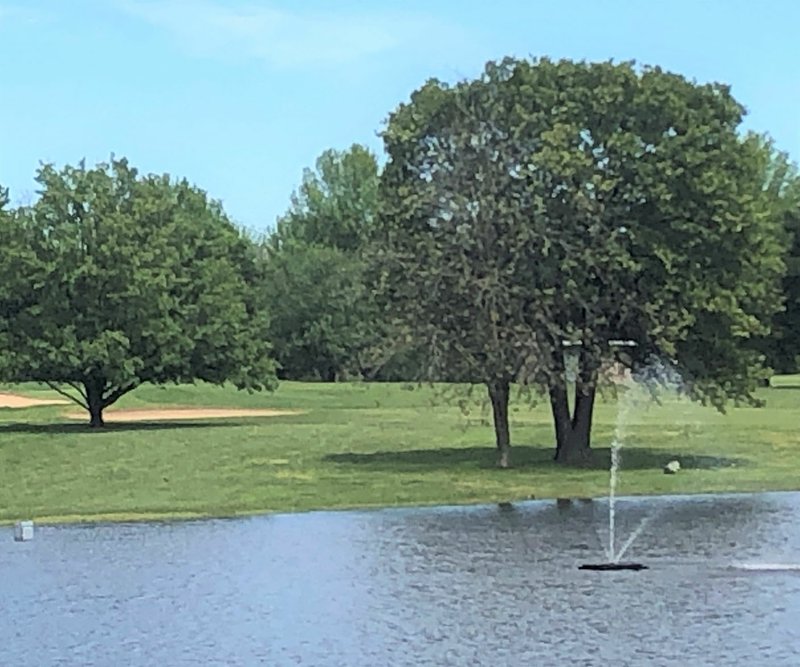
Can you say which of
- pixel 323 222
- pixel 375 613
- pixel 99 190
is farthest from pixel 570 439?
pixel 323 222

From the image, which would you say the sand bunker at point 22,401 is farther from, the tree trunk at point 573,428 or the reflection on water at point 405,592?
the reflection on water at point 405,592

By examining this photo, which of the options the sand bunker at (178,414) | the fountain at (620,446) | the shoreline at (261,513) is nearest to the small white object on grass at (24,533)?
the shoreline at (261,513)

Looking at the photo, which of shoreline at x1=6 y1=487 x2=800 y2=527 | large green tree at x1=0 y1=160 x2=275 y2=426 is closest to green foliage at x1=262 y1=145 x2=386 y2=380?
large green tree at x1=0 y1=160 x2=275 y2=426

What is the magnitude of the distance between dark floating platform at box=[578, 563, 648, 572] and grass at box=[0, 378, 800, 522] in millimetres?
7027

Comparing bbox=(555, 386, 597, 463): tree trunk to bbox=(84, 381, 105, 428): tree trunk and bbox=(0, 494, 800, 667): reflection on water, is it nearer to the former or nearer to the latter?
bbox=(0, 494, 800, 667): reflection on water

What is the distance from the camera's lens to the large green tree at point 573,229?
2714 cm

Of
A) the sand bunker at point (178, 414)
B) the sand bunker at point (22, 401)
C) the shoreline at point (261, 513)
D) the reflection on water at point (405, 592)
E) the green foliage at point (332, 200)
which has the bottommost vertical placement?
the reflection on water at point (405, 592)

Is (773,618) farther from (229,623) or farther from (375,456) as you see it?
(375,456)

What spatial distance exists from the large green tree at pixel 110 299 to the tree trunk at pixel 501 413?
1603 cm

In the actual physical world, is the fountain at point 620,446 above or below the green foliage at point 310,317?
below

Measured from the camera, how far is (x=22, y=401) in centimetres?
6206

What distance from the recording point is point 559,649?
12367 mm

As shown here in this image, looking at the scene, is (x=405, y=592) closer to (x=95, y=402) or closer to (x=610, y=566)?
(x=610, y=566)

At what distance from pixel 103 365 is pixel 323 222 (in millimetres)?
50575
